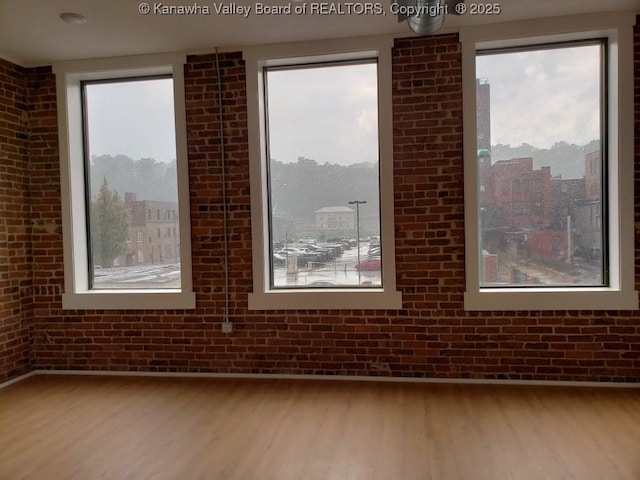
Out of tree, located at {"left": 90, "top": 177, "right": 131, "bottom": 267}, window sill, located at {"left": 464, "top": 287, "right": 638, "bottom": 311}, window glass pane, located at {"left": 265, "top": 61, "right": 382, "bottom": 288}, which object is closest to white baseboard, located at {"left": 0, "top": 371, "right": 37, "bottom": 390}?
tree, located at {"left": 90, "top": 177, "right": 131, "bottom": 267}

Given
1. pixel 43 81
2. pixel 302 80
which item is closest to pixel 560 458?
pixel 302 80

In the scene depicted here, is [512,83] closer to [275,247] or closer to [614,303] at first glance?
[614,303]

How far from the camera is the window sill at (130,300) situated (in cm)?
390

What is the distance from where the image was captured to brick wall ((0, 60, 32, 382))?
3832 millimetres

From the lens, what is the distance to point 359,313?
371 centimetres

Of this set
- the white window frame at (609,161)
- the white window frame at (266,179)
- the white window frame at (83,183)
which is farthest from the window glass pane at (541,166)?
the white window frame at (83,183)

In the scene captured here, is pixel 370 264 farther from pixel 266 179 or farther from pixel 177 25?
pixel 177 25

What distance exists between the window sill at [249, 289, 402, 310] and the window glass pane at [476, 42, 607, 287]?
84cm

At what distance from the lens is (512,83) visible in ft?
11.8

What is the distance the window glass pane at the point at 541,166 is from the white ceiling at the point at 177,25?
41 centimetres

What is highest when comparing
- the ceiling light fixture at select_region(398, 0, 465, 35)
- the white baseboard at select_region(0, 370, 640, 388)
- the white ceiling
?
the white ceiling

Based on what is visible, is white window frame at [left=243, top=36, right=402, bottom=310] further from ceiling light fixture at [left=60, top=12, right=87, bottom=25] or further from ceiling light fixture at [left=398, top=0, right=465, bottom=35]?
ceiling light fixture at [left=60, top=12, right=87, bottom=25]

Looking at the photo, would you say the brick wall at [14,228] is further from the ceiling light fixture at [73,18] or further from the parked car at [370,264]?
the parked car at [370,264]

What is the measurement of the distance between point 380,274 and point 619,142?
6.96ft
